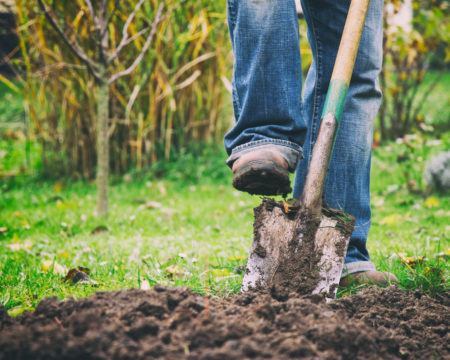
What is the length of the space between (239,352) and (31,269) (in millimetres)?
1226

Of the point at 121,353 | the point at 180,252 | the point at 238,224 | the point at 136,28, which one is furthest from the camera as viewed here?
the point at 136,28

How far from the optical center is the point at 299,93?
1.55 m

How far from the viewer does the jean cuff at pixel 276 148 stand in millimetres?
1436

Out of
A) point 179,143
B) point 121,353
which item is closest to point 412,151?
point 179,143

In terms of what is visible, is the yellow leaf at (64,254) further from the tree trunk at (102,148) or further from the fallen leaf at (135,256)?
the tree trunk at (102,148)

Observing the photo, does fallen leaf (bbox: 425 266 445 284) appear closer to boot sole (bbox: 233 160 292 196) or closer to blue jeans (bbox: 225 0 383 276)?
blue jeans (bbox: 225 0 383 276)

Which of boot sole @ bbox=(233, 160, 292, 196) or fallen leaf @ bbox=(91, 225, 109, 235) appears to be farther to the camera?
fallen leaf @ bbox=(91, 225, 109, 235)

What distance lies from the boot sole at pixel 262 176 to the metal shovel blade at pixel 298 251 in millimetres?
85

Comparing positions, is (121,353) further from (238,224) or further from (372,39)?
(238,224)

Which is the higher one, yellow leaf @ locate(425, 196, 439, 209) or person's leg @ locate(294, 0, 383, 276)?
person's leg @ locate(294, 0, 383, 276)

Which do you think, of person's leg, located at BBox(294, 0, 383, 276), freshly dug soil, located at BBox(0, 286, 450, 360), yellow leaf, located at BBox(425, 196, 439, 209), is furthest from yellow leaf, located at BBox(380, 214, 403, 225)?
freshly dug soil, located at BBox(0, 286, 450, 360)

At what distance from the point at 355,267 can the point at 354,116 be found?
571 mm

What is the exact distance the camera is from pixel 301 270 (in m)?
1.31

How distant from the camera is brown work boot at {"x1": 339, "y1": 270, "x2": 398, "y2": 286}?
1.48 m
